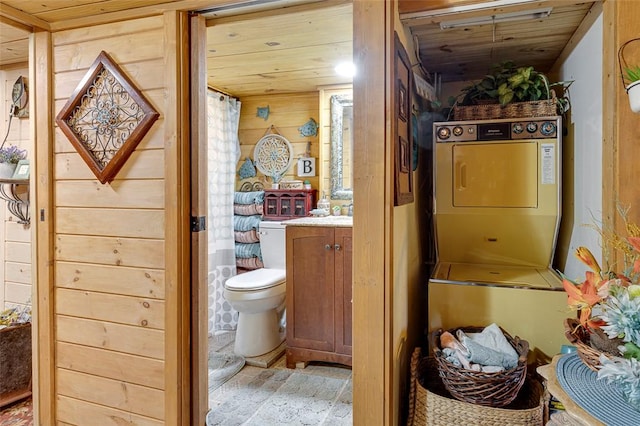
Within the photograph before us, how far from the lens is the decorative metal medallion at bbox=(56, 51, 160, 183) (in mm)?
1726

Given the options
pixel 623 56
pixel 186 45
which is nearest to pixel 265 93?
pixel 186 45

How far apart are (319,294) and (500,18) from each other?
68.2 inches

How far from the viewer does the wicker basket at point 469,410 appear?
140 cm

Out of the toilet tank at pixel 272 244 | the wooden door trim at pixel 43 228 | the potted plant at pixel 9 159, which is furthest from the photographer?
the toilet tank at pixel 272 244

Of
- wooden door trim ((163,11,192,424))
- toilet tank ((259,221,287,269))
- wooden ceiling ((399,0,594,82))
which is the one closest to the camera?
wooden ceiling ((399,0,594,82))

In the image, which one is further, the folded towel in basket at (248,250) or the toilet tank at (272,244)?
the folded towel in basket at (248,250)

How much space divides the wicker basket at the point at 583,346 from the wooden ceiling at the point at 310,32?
1.13m

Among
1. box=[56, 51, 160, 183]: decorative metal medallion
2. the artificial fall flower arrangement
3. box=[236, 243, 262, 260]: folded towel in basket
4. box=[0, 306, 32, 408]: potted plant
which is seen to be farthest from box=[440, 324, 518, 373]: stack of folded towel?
box=[0, 306, 32, 408]: potted plant

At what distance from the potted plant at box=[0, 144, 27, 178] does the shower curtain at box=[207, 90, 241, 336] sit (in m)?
1.17

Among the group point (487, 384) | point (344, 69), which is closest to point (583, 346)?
point (487, 384)

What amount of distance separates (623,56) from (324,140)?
2053mm

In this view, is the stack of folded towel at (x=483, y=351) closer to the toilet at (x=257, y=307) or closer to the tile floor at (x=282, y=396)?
the tile floor at (x=282, y=396)

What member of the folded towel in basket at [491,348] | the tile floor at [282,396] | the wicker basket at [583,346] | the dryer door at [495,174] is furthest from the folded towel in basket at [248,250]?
the wicker basket at [583,346]

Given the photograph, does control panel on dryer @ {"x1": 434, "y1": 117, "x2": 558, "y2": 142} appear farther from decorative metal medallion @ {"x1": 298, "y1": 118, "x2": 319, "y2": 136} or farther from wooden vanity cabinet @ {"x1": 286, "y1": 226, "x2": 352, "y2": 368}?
decorative metal medallion @ {"x1": 298, "y1": 118, "x2": 319, "y2": 136}
